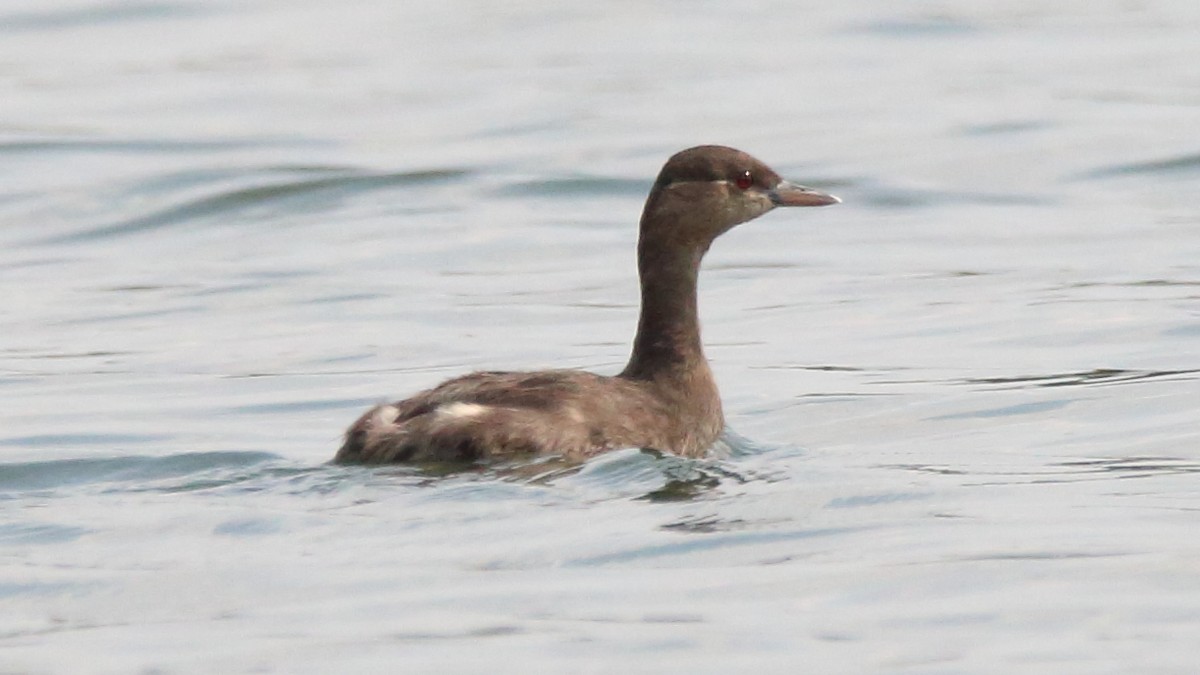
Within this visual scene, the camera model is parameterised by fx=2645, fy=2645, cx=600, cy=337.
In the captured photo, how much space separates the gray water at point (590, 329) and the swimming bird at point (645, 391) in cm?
14

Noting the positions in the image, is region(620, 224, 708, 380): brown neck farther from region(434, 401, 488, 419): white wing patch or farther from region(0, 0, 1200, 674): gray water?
region(434, 401, 488, 419): white wing patch

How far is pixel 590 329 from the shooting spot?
14891mm

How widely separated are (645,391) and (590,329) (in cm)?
423

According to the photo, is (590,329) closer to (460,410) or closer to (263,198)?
(460,410)

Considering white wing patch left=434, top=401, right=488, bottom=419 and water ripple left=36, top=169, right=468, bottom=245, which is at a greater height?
water ripple left=36, top=169, right=468, bottom=245

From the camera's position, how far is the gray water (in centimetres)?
804

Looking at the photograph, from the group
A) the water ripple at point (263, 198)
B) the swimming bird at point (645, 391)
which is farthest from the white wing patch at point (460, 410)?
the water ripple at point (263, 198)

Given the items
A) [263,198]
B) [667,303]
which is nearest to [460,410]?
[667,303]

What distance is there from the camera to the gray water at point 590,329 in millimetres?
8039

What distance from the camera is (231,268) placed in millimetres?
17625

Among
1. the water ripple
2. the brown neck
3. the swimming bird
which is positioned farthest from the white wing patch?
the water ripple

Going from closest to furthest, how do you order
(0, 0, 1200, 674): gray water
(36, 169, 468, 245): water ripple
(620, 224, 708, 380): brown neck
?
(0, 0, 1200, 674): gray water → (620, 224, 708, 380): brown neck → (36, 169, 468, 245): water ripple

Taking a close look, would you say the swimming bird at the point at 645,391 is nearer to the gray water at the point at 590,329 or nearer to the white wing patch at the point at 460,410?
the white wing patch at the point at 460,410

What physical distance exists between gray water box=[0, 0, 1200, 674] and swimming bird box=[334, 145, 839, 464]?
0.14 metres
